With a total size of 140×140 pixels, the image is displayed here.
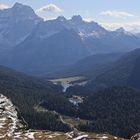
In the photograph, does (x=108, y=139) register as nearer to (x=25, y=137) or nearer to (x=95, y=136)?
(x=95, y=136)

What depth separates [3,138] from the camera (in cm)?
15912

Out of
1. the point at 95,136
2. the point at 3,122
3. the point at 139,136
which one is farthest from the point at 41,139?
the point at 3,122

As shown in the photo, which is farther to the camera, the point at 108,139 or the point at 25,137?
the point at 25,137

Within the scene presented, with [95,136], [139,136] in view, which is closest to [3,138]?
[95,136]

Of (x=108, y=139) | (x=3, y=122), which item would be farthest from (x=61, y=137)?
(x=3, y=122)

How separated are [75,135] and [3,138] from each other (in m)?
26.2

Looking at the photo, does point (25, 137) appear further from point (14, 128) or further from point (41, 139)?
point (14, 128)

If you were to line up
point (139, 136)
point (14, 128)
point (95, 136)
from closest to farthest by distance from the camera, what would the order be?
point (139, 136)
point (95, 136)
point (14, 128)

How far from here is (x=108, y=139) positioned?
144875 mm

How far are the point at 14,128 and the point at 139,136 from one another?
64981mm

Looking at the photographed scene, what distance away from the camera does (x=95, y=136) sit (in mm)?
149750

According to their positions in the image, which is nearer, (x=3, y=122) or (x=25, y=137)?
(x=25, y=137)

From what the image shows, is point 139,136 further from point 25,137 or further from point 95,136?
point 25,137

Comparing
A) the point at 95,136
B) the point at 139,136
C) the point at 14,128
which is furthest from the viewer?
the point at 14,128
